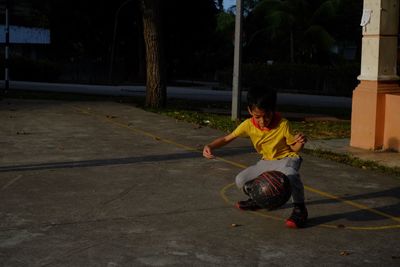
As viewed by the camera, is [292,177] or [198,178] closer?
[292,177]

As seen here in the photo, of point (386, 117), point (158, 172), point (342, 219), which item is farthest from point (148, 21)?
point (342, 219)

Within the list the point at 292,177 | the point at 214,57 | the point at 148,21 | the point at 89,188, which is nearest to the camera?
the point at 292,177

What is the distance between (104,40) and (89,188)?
3873cm

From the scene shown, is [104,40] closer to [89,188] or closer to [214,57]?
[214,57]

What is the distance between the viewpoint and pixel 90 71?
47188 millimetres

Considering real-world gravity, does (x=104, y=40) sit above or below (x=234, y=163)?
above

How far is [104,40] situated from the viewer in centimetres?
4525

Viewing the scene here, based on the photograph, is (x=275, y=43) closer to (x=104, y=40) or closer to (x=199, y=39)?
(x=199, y=39)

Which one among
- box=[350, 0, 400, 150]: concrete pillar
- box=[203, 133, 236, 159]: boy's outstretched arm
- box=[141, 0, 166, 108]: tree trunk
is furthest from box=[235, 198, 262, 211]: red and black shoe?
box=[141, 0, 166, 108]: tree trunk

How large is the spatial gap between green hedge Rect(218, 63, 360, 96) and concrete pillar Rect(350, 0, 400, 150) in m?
22.2

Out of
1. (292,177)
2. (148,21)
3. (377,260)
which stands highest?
(148,21)

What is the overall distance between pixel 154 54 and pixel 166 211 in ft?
37.3

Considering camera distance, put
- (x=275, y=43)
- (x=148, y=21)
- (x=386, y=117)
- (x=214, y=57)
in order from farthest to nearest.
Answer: (x=214, y=57), (x=275, y=43), (x=148, y=21), (x=386, y=117)

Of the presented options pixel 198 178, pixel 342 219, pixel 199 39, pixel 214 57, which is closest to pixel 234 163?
pixel 198 178
